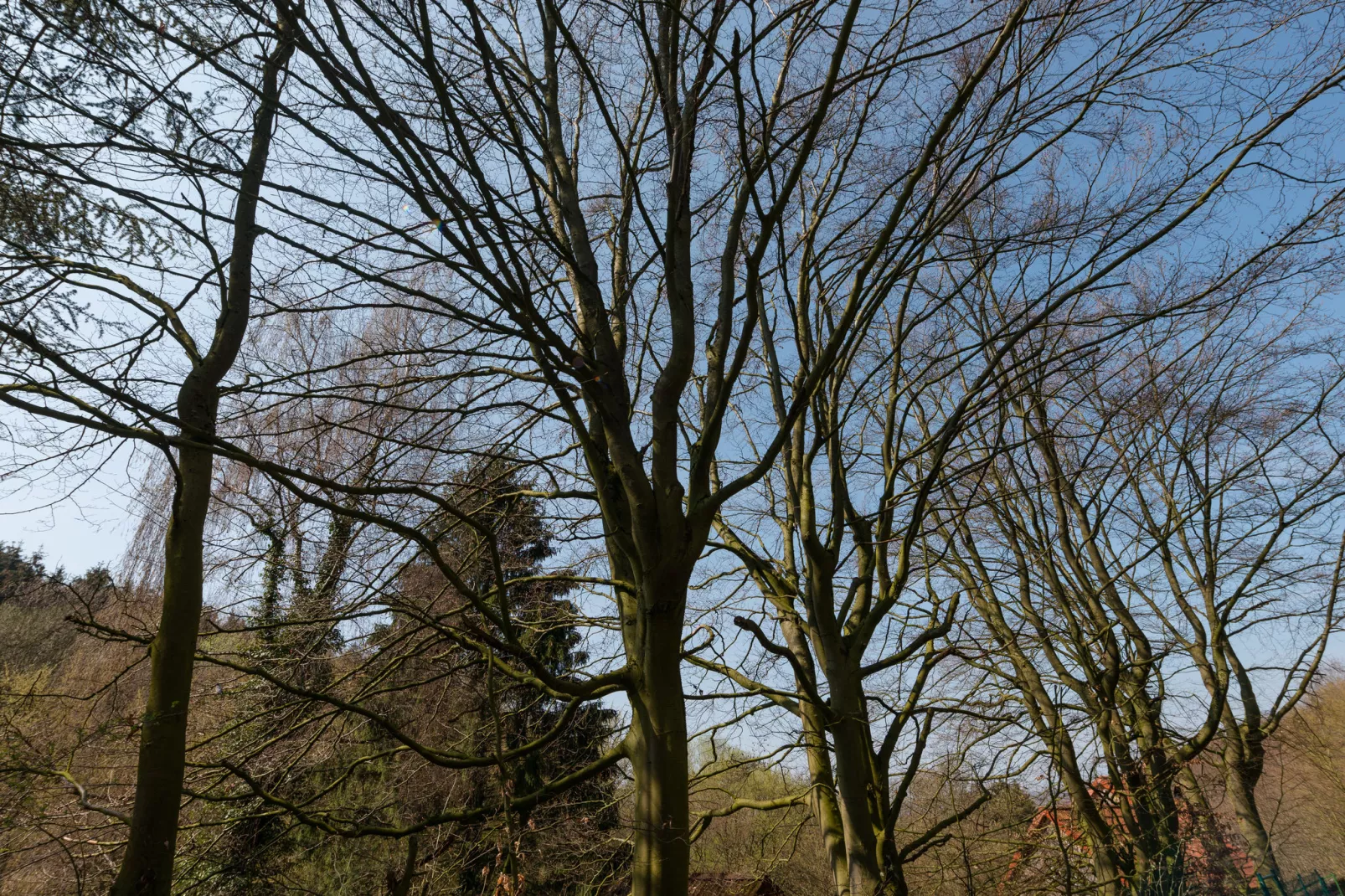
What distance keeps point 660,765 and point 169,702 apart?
168 centimetres

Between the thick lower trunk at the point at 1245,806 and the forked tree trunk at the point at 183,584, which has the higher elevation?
the forked tree trunk at the point at 183,584

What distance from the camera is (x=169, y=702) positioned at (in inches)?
96.0

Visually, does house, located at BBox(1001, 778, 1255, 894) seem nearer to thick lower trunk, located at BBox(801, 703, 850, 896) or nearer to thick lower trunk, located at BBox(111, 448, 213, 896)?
thick lower trunk, located at BBox(801, 703, 850, 896)

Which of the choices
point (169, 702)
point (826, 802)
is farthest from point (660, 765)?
point (826, 802)

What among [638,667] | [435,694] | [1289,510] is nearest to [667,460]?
[638,667]

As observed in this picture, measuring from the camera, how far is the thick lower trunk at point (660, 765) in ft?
7.16

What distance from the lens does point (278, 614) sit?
12.2 ft

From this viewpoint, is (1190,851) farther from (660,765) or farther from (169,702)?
(169,702)

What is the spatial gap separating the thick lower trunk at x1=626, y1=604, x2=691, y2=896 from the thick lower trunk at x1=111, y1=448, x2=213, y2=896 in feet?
4.85

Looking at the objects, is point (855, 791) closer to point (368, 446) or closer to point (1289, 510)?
point (368, 446)

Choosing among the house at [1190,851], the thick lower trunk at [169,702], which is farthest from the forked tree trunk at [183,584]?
the house at [1190,851]

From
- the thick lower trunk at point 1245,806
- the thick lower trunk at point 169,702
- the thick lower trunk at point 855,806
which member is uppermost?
the thick lower trunk at point 169,702

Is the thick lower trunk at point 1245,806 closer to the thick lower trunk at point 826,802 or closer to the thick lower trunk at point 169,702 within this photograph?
the thick lower trunk at point 826,802

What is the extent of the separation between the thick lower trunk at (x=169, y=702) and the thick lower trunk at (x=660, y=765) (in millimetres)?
1477
